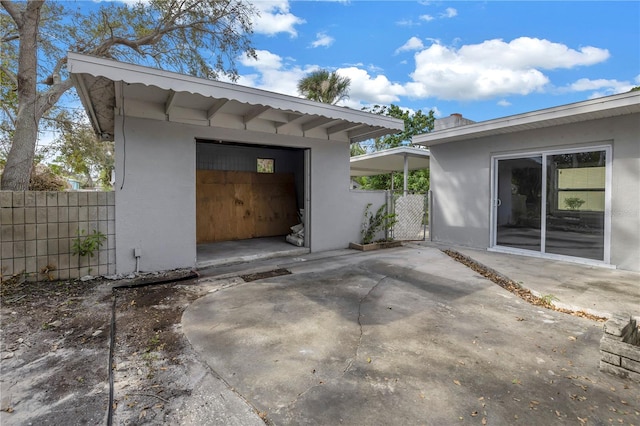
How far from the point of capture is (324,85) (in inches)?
611

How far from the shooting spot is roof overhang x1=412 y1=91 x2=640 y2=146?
15.0 feet

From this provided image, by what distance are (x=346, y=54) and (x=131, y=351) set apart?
52.1ft

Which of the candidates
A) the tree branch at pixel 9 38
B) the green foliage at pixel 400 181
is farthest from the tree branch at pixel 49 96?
the green foliage at pixel 400 181

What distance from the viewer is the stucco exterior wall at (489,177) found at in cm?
492

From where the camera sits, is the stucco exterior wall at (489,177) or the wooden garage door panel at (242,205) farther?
the wooden garage door panel at (242,205)

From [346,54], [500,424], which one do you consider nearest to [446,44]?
[346,54]

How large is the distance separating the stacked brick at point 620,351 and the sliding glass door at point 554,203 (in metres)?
4.02

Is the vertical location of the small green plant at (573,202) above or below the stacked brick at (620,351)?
above

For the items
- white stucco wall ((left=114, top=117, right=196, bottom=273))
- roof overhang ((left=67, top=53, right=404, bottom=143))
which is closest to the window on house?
roof overhang ((left=67, top=53, right=404, bottom=143))

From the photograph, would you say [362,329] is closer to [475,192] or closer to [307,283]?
[307,283]

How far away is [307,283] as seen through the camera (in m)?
4.24

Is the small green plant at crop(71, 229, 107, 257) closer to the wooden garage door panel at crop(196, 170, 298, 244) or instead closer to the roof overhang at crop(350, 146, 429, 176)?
the wooden garage door panel at crop(196, 170, 298, 244)

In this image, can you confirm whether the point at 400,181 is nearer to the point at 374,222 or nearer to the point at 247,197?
the point at 374,222

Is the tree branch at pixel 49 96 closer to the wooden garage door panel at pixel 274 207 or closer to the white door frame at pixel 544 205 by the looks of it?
the wooden garage door panel at pixel 274 207
